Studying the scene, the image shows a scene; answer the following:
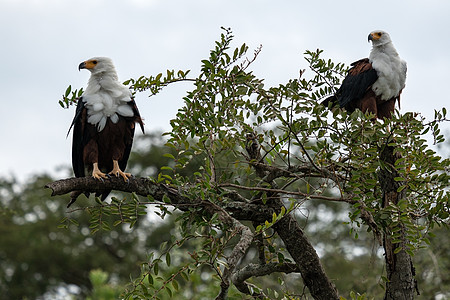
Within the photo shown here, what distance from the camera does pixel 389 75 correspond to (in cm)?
520

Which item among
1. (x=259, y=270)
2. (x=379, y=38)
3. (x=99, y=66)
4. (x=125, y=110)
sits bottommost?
(x=259, y=270)

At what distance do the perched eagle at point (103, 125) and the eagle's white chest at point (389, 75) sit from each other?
72.8 inches

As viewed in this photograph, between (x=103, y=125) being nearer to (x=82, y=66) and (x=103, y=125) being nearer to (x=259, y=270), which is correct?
(x=82, y=66)

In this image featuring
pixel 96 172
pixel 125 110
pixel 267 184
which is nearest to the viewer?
pixel 267 184

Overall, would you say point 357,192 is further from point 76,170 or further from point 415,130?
point 76,170

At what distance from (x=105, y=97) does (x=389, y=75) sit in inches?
84.6

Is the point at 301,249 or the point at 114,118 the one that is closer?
Result: the point at 301,249

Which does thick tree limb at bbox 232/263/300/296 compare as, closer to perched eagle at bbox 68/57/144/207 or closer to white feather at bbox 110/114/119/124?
perched eagle at bbox 68/57/144/207

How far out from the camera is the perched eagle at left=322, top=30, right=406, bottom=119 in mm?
5105

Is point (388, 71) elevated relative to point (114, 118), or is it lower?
elevated

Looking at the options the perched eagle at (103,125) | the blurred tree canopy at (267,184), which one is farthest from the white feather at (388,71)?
the perched eagle at (103,125)

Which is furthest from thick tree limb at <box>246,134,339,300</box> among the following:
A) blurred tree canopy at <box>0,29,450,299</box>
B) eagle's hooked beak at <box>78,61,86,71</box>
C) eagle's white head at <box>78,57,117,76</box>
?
eagle's hooked beak at <box>78,61,86,71</box>

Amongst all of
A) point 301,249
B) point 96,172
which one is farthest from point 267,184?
point 96,172

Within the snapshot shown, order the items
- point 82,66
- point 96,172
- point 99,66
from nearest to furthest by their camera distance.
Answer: point 96,172, point 99,66, point 82,66
